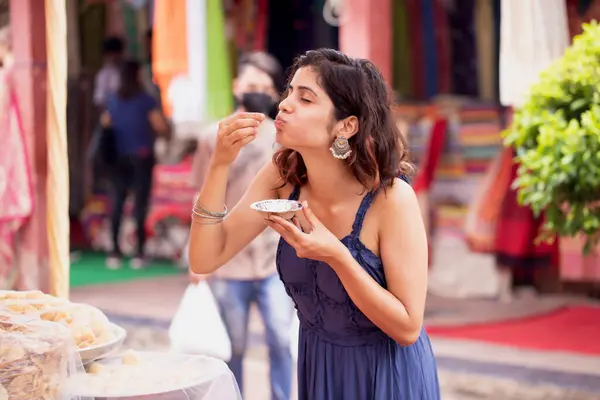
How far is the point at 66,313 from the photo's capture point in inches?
82.4

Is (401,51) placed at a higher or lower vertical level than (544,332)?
higher

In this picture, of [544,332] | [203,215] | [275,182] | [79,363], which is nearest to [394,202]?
[275,182]

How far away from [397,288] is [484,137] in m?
5.00

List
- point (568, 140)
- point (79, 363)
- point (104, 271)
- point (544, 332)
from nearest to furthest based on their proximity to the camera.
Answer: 1. point (79, 363)
2. point (568, 140)
3. point (544, 332)
4. point (104, 271)

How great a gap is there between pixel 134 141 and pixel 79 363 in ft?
20.8

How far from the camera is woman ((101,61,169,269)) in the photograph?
8.05 metres

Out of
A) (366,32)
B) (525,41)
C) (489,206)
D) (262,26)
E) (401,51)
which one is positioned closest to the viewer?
(525,41)

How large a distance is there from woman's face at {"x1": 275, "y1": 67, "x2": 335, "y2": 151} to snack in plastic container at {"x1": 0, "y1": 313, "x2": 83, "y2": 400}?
664 millimetres

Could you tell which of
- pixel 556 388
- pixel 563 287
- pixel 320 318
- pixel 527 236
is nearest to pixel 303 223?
pixel 320 318

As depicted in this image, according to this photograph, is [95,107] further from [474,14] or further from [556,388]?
[556,388]

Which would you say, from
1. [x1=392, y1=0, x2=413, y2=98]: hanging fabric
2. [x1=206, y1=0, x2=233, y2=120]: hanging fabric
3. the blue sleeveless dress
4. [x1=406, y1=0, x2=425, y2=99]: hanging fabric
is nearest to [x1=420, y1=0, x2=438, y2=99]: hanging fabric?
[x1=406, y1=0, x2=425, y2=99]: hanging fabric

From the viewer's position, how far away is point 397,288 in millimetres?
1945

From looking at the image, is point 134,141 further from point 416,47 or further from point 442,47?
point 442,47

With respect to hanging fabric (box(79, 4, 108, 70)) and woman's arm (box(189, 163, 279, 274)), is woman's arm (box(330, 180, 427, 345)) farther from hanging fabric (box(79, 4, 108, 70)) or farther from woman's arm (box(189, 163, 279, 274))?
hanging fabric (box(79, 4, 108, 70))
